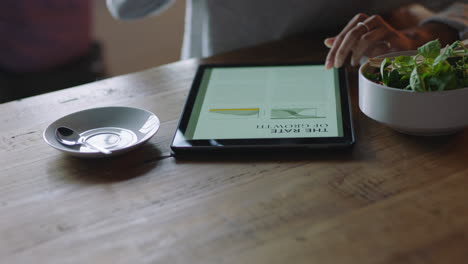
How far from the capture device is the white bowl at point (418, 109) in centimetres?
58

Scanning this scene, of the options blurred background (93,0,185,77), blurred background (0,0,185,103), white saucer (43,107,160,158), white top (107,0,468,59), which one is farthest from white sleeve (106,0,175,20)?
blurred background (93,0,185,77)

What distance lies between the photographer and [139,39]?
9.70 feet

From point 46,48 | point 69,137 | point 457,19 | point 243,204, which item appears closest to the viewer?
point 243,204

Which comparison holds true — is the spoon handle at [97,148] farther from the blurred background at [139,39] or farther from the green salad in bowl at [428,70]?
the blurred background at [139,39]

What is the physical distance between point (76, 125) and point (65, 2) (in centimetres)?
134

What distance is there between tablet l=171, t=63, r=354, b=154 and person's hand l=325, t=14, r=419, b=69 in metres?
0.04

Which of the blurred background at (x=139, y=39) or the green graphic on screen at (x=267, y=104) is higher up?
the green graphic on screen at (x=267, y=104)

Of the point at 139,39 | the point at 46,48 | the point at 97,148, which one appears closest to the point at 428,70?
the point at 97,148

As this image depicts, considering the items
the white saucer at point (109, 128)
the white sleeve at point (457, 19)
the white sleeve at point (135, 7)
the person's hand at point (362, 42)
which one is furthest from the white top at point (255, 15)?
the white saucer at point (109, 128)

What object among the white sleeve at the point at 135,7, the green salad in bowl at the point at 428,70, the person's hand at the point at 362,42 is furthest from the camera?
the white sleeve at the point at 135,7

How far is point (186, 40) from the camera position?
1.30 meters

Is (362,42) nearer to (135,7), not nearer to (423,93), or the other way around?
(423,93)

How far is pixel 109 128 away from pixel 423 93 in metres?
0.42

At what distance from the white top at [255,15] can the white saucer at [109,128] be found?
43 centimetres
